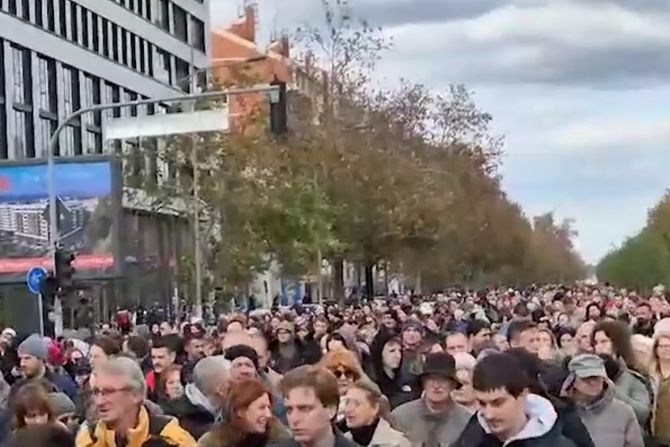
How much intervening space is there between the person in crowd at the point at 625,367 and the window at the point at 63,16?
5685 cm

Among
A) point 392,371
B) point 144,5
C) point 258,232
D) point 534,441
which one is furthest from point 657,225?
point 534,441

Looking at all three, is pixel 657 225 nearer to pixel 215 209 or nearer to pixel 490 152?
pixel 490 152

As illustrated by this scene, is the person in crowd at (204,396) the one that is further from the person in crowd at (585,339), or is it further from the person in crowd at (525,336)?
the person in crowd at (525,336)

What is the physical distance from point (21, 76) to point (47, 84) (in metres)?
2.95

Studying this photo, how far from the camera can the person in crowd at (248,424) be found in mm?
6863

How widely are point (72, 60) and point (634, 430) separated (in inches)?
2391

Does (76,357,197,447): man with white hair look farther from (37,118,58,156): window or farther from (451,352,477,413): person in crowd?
(37,118,58,156): window

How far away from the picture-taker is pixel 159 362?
38.6 ft

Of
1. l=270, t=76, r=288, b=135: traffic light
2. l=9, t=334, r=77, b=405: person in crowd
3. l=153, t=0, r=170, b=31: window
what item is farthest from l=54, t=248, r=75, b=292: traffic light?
l=153, t=0, r=170, b=31: window

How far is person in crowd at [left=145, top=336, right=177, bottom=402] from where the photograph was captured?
37.5 ft

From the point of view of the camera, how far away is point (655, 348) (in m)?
11.0

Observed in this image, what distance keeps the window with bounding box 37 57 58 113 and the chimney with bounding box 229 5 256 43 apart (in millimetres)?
57885

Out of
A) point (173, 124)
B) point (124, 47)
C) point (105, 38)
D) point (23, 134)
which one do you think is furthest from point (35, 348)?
point (124, 47)

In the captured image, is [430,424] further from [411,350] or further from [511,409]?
[411,350]
